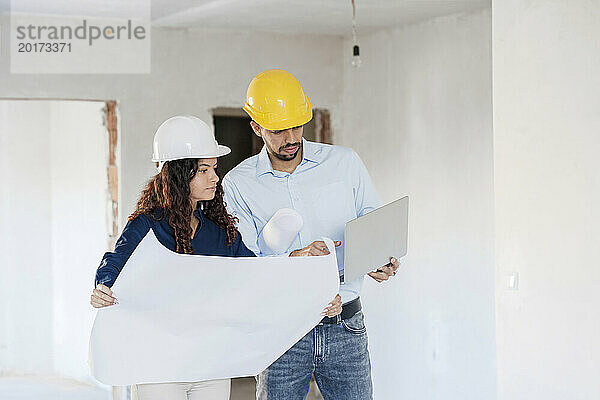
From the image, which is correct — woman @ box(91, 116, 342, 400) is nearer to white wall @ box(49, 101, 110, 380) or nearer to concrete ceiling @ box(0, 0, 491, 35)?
concrete ceiling @ box(0, 0, 491, 35)

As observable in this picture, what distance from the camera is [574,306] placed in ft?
10.0

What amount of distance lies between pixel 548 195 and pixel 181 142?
1.51 m

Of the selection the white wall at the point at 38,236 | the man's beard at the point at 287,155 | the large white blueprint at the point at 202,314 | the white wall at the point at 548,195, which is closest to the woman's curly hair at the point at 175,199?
the large white blueprint at the point at 202,314

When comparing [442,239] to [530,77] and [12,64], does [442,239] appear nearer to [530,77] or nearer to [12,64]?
[530,77]

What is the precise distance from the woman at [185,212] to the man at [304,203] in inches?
8.7

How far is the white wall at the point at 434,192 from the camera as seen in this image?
14.4ft

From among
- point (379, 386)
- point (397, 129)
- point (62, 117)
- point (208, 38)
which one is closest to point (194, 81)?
point (208, 38)

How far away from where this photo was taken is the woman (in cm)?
231

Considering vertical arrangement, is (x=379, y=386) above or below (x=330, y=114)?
below

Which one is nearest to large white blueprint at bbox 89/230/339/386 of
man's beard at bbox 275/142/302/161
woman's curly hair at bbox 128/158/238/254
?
woman's curly hair at bbox 128/158/238/254

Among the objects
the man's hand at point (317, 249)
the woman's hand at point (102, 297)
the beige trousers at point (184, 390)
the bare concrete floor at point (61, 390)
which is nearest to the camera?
the woman's hand at point (102, 297)

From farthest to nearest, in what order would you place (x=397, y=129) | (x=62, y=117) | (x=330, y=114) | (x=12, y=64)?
(x=62, y=117)
(x=330, y=114)
(x=397, y=129)
(x=12, y=64)

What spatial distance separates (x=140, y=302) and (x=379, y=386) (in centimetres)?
309

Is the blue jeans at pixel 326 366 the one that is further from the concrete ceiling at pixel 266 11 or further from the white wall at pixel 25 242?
the white wall at pixel 25 242
